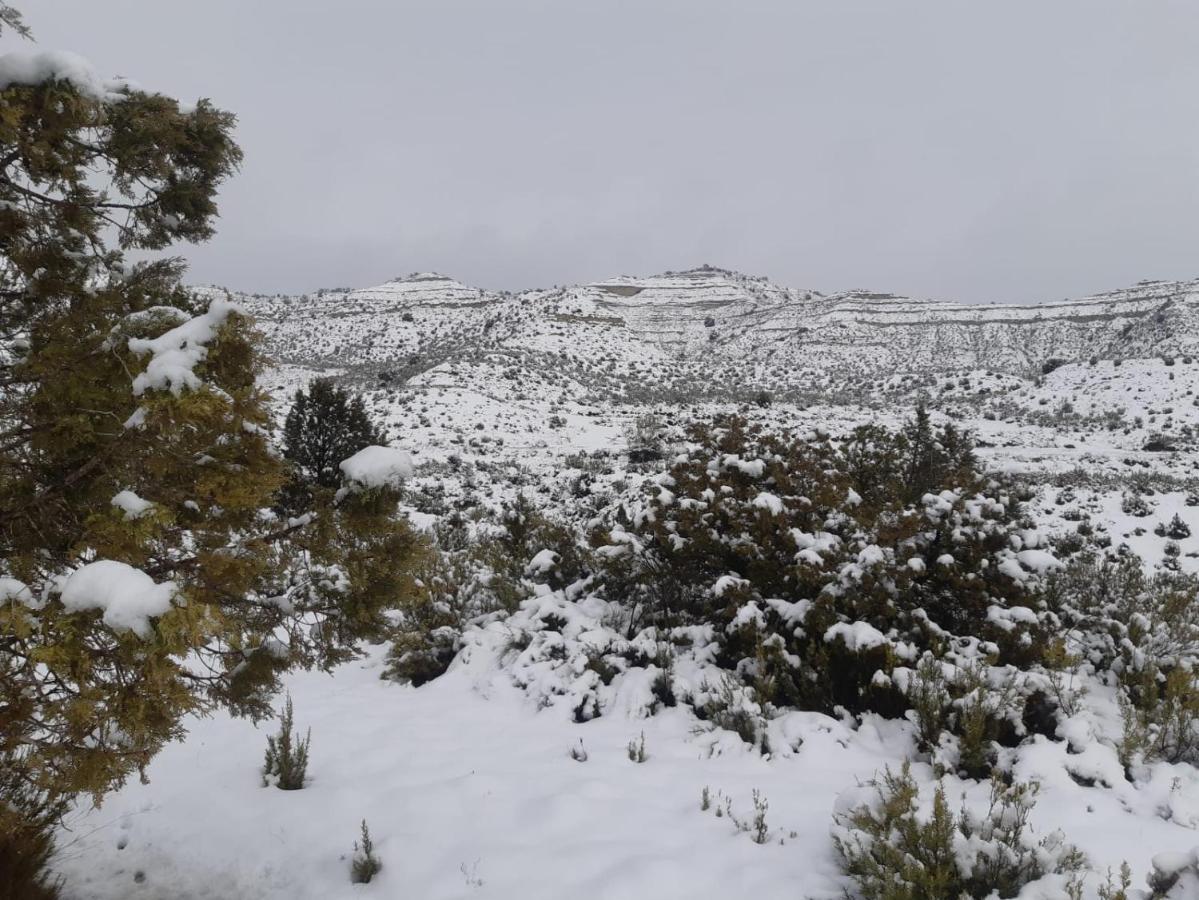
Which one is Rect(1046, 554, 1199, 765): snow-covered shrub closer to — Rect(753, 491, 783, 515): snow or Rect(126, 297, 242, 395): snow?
Rect(753, 491, 783, 515): snow

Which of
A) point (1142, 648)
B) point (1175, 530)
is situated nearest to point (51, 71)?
point (1142, 648)

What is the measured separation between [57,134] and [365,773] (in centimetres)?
397

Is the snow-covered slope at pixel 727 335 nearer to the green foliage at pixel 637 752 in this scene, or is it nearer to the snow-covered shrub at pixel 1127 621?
the snow-covered shrub at pixel 1127 621

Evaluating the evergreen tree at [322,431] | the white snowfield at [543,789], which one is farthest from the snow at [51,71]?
the evergreen tree at [322,431]

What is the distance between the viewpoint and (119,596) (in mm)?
1729

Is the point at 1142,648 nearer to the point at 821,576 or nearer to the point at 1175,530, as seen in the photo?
the point at 821,576

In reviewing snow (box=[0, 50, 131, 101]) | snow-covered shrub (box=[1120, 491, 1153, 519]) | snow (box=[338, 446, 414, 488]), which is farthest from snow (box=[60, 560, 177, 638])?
snow-covered shrub (box=[1120, 491, 1153, 519])

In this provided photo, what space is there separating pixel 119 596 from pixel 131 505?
48 cm

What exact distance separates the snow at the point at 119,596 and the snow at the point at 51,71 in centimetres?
196

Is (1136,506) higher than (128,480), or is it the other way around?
(128,480)

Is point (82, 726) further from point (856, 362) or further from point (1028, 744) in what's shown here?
point (856, 362)

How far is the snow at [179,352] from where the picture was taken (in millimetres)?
1943

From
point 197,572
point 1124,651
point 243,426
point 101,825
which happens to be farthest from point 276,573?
point 1124,651

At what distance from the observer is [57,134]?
2.49 metres
